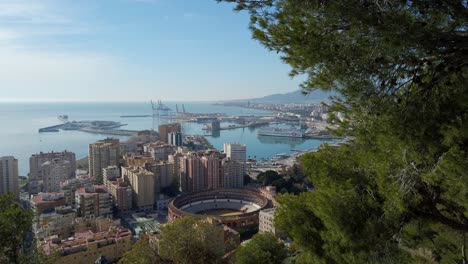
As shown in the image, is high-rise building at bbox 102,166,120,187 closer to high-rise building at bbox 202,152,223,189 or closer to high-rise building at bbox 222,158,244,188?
high-rise building at bbox 202,152,223,189

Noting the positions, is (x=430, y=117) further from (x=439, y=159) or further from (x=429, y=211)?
(x=429, y=211)

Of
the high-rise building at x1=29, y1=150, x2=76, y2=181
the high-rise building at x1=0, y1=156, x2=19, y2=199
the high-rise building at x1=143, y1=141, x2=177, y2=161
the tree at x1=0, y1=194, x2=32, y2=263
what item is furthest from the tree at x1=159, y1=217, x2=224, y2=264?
the high-rise building at x1=143, y1=141, x2=177, y2=161

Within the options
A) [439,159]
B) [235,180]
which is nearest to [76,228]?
[235,180]

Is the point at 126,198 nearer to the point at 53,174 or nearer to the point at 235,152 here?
the point at 53,174

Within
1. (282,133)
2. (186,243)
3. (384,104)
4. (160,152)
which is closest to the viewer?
(384,104)

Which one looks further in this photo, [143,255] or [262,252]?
[262,252]

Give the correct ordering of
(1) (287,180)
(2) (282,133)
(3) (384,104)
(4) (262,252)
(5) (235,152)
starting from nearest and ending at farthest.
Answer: (3) (384,104)
(4) (262,252)
(1) (287,180)
(5) (235,152)
(2) (282,133)

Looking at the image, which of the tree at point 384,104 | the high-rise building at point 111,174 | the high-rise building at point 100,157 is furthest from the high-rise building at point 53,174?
the tree at point 384,104

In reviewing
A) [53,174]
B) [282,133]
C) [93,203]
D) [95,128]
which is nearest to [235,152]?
[53,174]

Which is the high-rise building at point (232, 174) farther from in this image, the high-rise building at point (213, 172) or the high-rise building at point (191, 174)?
the high-rise building at point (191, 174)
